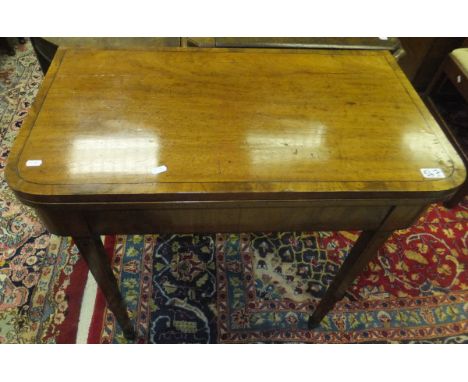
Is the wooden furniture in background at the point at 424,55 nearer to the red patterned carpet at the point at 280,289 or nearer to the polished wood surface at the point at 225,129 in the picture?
the red patterned carpet at the point at 280,289

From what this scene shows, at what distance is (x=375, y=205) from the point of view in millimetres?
820

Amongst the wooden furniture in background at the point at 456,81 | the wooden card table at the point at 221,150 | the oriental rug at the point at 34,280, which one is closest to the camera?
the wooden card table at the point at 221,150

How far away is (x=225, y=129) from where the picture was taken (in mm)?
879

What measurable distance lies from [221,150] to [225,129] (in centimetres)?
8

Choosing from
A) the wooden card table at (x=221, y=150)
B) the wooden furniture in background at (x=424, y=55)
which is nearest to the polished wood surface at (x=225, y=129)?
the wooden card table at (x=221, y=150)

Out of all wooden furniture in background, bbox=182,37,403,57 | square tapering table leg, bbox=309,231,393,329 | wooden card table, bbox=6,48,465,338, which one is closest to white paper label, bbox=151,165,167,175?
wooden card table, bbox=6,48,465,338

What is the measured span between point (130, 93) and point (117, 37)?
0.74 meters

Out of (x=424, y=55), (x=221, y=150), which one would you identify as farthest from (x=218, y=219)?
(x=424, y=55)

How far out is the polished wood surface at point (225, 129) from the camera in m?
0.76

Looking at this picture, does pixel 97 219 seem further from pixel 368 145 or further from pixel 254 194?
pixel 368 145

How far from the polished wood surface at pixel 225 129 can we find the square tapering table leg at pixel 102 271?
0.20 meters

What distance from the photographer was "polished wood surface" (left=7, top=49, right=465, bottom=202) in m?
0.76

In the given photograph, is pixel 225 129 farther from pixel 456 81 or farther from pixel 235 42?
pixel 456 81

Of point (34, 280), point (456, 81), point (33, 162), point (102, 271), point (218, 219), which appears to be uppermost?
point (33, 162)
